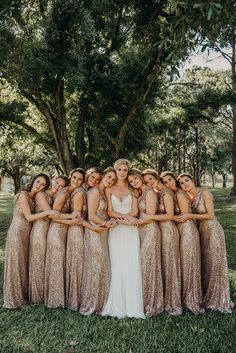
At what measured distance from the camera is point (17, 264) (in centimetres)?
702

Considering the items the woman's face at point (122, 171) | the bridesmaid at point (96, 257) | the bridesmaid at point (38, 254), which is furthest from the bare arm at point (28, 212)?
the woman's face at point (122, 171)

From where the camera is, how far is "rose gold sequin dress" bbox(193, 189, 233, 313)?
679 centimetres

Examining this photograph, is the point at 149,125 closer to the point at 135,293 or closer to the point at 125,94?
the point at 125,94

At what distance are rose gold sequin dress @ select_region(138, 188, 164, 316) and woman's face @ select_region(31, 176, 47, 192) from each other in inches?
75.6

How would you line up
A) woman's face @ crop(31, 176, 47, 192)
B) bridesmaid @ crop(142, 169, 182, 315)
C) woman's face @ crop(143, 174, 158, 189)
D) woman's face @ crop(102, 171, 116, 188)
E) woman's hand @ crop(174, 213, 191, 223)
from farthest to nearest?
woman's face @ crop(31, 176, 47, 192) → woman's face @ crop(143, 174, 158, 189) → woman's face @ crop(102, 171, 116, 188) → woman's hand @ crop(174, 213, 191, 223) → bridesmaid @ crop(142, 169, 182, 315)

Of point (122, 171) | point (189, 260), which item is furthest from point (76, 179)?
point (189, 260)

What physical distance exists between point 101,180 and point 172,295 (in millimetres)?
2182

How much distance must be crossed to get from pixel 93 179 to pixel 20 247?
5.43 feet

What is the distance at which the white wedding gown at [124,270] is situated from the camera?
6590 mm

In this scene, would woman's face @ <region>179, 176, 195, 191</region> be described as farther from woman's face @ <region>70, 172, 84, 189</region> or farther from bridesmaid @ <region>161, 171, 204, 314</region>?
woman's face @ <region>70, 172, 84, 189</region>

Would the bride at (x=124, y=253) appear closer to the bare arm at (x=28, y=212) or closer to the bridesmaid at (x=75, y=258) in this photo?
the bridesmaid at (x=75, y=258)

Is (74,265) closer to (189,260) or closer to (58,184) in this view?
(58,184)

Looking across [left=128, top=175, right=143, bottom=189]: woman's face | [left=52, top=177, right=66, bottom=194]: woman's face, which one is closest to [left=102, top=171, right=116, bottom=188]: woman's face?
[left=128, top=175, right=143, bottom=189]: woman's face

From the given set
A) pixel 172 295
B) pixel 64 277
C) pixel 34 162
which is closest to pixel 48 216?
pixel 64 277
